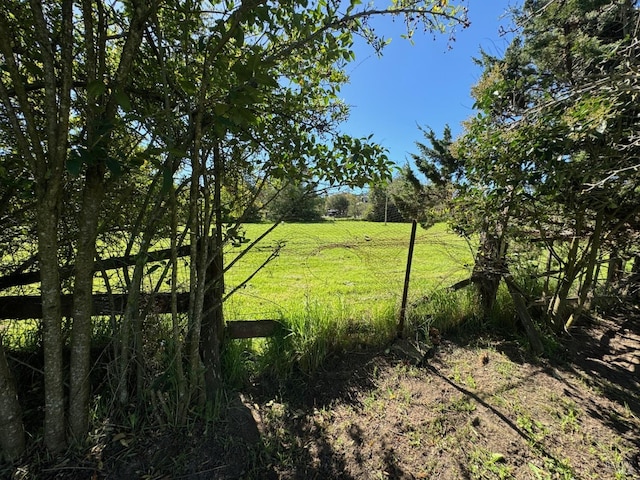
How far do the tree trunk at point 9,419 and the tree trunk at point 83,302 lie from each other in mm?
231

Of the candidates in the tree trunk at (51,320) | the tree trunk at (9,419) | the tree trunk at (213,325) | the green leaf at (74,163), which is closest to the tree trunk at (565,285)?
the tree trunk at (213,325)

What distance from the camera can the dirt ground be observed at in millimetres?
1875

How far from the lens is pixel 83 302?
172cm

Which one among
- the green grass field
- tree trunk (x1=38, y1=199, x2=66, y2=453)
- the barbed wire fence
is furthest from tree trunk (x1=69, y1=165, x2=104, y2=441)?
the green grass field

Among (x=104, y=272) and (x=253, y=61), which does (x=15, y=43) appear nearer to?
(x=104, y=272)

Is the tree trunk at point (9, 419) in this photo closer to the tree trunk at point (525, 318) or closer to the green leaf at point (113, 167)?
the green leaf at point (113, 167)

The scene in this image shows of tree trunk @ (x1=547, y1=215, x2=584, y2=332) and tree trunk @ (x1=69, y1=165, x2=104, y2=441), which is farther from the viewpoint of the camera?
tree trunk @ (x1=547, y1=215, x2=584, y2=332)

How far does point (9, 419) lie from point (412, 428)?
2494mm

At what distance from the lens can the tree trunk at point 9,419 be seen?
5.23 feet

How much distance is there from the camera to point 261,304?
470cm

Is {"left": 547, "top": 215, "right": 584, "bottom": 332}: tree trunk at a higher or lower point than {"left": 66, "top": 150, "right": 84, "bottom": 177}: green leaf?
lower

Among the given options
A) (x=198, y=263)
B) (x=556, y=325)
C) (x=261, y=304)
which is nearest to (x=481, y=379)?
(x=556, y=325)

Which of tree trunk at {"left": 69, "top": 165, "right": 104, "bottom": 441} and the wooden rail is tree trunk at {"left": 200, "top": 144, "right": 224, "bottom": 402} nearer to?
the wooden rail

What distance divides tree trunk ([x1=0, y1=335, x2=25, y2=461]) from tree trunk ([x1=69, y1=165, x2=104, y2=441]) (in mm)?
231
